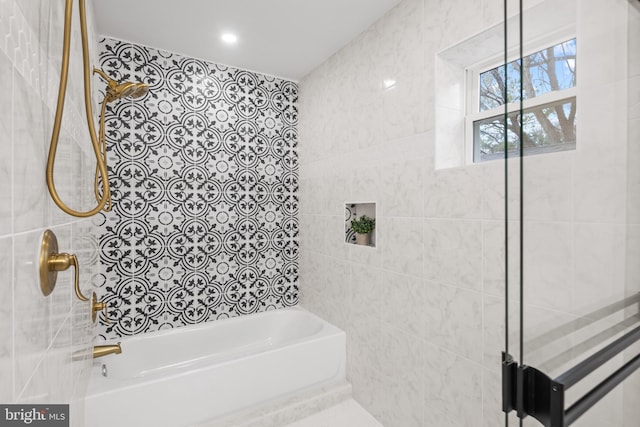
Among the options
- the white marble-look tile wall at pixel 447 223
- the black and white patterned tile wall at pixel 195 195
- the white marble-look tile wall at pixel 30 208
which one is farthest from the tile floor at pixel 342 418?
the white marble-look tile wall at pixel 30 208

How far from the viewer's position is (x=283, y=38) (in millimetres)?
2217

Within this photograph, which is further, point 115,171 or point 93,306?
point 115,171

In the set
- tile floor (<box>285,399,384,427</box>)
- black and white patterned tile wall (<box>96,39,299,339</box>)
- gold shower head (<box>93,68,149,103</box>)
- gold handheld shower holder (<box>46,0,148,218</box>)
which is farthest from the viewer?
black and white patterned tile wall (<box>96,39,299,339</box>)

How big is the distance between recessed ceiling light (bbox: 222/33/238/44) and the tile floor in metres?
2.62

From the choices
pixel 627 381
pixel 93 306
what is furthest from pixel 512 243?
pixel 93 306

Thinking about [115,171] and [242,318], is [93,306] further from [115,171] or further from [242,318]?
[242,318]

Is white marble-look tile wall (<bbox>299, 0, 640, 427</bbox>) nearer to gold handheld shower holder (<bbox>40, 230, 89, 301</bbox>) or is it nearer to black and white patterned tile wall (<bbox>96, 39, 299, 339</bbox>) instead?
black and white patterned tile wall (<bbox>96, 39, 299, 339</bbox>)

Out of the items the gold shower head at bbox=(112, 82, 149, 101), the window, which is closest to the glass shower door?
the window

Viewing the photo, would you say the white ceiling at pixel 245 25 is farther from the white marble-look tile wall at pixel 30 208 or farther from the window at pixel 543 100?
the window at pixel 543 100

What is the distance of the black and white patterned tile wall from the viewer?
2.26 m

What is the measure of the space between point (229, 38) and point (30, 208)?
1973 mm

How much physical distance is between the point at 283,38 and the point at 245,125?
783 mm

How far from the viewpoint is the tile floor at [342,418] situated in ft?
6.54

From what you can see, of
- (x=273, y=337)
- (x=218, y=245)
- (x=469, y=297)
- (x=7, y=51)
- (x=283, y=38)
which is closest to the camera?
(x=7, y=51)
